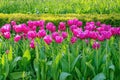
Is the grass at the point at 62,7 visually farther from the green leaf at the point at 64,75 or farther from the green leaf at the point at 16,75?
the green leaf at the point at 64,75

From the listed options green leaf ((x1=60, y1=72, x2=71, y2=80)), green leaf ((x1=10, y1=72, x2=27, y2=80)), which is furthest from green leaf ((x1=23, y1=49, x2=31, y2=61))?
green leaf ((x1=60, y1=72, x2=71, y2=80))

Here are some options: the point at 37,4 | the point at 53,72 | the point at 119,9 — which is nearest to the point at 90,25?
the point at 53,72

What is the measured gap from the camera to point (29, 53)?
4.13 meters

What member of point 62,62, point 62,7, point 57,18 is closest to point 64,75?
point 62,62

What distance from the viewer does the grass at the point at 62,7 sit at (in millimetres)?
11414

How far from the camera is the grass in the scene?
1141 cm

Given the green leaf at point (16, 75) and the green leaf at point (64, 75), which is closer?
the green leaf at point (64, 75)

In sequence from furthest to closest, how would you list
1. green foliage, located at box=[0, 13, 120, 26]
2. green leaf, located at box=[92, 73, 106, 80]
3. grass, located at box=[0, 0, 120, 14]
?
grass, located at box=[0, 0, 120, 14], green foliage, located at box=[0, 13, 120, 26], green leaf, located at box=[92, 73, 106, 80]

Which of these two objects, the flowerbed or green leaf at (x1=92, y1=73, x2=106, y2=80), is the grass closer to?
the flowerbed

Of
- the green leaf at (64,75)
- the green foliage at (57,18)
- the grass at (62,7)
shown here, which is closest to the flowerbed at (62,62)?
the green leaf at (64,75)

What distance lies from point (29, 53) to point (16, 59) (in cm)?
17

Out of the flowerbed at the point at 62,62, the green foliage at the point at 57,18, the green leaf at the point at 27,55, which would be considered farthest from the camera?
the green foliage at the point at 57,18

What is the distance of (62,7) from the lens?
11758 millimetres

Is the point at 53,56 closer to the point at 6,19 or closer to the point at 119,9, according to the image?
the point at 6,19
